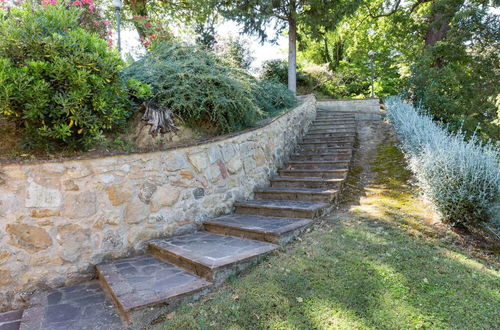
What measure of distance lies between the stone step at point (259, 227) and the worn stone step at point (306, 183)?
42.9 inches

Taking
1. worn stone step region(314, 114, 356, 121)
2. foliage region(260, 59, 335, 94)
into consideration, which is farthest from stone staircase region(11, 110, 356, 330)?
foliage region(260, 59, 335, 94)

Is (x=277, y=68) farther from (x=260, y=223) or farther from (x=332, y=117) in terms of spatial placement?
(x=260, y=223)

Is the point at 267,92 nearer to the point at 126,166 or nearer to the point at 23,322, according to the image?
the point at 126,166

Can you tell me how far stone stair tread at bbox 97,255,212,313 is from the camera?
219 centimetres

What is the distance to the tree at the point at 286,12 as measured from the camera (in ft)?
29.8

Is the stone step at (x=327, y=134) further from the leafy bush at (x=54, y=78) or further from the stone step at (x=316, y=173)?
the leafy bush at (x=54, y=78)

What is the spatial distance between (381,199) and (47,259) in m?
3.84

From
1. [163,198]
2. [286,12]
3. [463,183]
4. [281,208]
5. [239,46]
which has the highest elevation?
[286,12]

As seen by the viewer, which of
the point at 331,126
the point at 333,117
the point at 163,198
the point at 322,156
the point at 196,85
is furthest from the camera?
the point at 333,117

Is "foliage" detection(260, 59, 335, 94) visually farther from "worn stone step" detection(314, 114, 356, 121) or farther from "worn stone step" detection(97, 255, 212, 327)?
"worn stone step" detection(97, 255, 212, 327)

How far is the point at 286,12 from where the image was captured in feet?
32.3

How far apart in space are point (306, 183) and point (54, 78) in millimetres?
3436

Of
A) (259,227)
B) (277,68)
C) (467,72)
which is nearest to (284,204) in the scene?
(259,227)

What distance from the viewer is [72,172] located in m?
2.85
